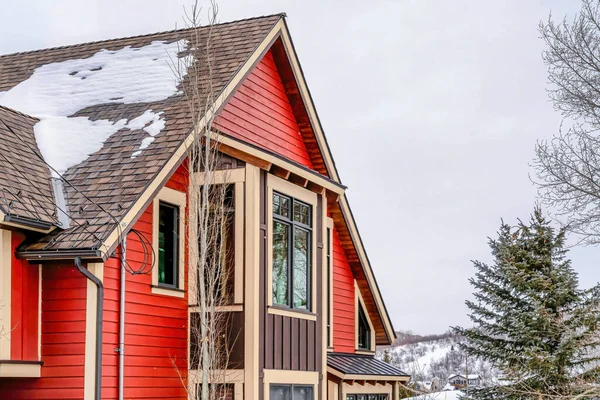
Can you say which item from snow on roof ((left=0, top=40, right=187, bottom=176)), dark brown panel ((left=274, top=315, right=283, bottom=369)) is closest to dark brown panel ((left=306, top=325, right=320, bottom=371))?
dark brown panel ((left=274, top=315, right=283, bottom=369))

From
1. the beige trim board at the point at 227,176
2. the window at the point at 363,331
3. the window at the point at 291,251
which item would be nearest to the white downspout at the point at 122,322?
the beige trim board at the point at 227,176

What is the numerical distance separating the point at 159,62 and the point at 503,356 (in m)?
10.8

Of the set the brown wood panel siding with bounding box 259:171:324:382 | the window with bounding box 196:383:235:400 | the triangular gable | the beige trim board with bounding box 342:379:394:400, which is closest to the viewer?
the window with bounding box 196:383:235:400

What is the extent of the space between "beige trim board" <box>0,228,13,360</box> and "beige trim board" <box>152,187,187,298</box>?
227 cm

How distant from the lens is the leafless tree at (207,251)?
40.8 ft

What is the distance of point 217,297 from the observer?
13.3 meters

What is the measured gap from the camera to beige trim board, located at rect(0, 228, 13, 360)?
435 inches

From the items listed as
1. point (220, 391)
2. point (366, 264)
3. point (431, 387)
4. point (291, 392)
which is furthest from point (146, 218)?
point (431, 387)

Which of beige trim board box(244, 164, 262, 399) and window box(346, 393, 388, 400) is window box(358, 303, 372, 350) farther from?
beige trim board box(244, 164, 262, 399)

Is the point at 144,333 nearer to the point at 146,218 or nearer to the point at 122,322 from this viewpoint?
the point at 122,322

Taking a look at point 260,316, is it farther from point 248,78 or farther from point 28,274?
point 248,78

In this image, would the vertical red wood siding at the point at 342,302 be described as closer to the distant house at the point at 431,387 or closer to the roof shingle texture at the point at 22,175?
the distant house at the point at 431,387

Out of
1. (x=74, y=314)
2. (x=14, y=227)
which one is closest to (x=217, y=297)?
(x=74, y=314)

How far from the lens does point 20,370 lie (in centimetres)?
1132
